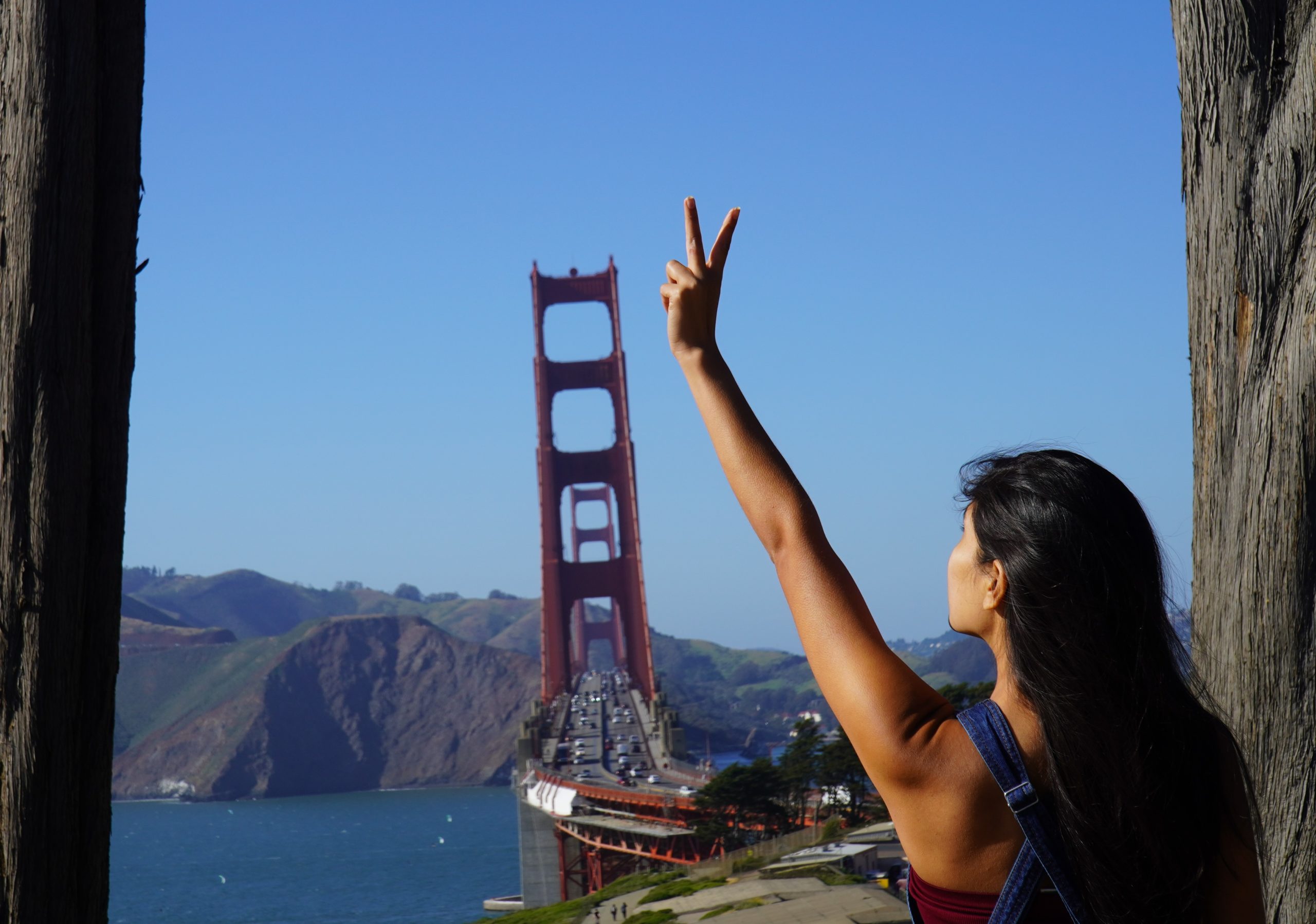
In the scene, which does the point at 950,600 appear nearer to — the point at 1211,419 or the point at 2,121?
the point at 1211,419

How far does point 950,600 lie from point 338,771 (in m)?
70.6

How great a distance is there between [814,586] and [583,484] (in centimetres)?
3415

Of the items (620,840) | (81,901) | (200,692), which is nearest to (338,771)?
(200,692)

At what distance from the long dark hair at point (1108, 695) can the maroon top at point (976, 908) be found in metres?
0.02

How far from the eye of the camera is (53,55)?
3.67 ft

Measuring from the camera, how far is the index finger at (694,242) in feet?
3.33

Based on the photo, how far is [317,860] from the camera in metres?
40.1

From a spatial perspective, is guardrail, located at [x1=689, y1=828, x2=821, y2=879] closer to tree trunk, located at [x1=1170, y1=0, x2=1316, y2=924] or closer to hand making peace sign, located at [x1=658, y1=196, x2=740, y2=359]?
tree trunk, located at [x1=1170, y1=0, x2=1316, y2=924]

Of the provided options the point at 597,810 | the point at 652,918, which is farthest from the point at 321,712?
the point at 652,918

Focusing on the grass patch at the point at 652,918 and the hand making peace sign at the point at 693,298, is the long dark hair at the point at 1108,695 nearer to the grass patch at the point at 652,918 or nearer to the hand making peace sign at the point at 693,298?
the hand making peace sign at the point at 693,298

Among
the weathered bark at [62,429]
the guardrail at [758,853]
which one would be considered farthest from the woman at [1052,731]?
the guardrail at [758,853]

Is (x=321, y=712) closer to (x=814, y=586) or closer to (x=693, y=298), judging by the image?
(x=693, y=298)

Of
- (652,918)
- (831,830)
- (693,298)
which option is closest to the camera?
(693,298)

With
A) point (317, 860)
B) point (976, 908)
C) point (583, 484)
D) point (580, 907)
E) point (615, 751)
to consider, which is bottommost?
point (317, 860)
